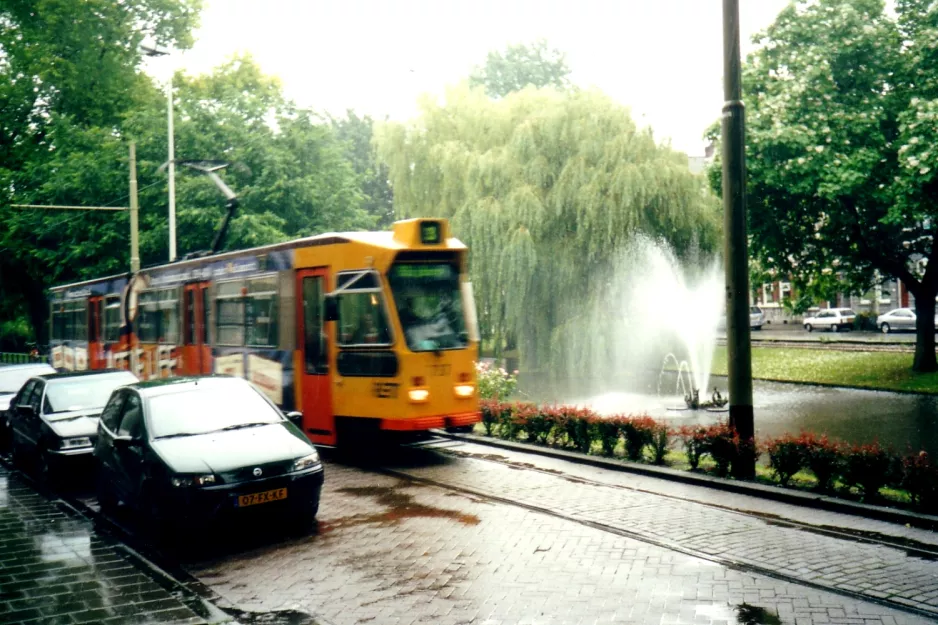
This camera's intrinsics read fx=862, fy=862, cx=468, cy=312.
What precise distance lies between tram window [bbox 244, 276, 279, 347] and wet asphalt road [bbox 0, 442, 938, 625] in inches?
191

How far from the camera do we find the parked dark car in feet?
55.7

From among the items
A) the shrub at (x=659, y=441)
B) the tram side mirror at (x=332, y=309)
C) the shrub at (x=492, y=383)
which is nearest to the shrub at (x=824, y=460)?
the shrub at (x=659, y=441)

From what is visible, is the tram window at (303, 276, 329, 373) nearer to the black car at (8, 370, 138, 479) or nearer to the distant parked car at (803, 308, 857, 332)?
the black car at (8, 370, 138, 479)

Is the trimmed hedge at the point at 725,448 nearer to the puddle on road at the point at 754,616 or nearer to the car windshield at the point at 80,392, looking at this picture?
the puddle on road at the point at 754,616

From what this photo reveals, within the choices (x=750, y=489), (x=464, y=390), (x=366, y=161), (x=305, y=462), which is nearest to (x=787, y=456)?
(x=750, y=489)

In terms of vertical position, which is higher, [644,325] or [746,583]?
[644,325]

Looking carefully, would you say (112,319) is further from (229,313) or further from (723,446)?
(723,446)

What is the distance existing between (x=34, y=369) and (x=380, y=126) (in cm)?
1387

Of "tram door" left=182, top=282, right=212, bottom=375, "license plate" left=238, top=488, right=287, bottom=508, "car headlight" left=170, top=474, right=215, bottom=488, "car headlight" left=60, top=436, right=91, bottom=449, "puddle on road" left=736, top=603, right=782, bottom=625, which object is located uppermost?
"tram door" left=182, top=282, right=212, bottom=375

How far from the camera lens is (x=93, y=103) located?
35906 mm

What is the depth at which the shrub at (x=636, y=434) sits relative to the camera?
12.7 m

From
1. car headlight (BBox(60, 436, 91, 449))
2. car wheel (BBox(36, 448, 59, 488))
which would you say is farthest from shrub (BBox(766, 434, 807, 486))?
car wheel (BBox(36, 448, 59, 488))

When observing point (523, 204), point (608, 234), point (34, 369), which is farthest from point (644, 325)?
point (34, 369)

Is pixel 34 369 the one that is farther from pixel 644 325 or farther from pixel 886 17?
pixel 886 17
